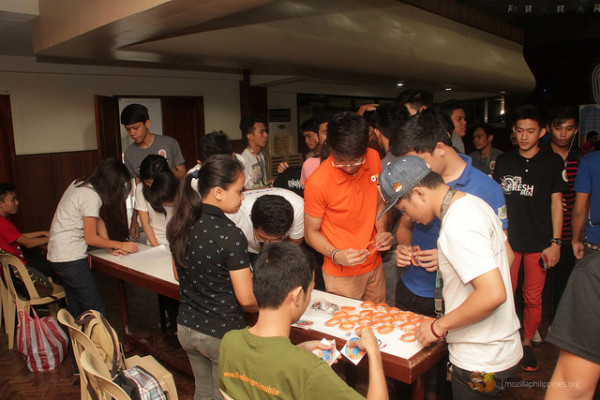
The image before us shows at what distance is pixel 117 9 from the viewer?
284 cm

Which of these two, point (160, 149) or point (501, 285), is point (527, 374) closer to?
point (501, 285)

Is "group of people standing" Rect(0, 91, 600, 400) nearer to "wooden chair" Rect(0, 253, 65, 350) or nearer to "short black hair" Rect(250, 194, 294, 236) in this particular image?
"short black hair" Rect(250, 194, 294, 236)

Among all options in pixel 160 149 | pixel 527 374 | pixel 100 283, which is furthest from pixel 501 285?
pixel 100 283

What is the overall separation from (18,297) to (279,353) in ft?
9.74

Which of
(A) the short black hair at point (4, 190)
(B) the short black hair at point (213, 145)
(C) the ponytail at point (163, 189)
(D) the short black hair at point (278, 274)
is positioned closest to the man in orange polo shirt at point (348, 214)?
(D) the short black hair at point (278, 274)

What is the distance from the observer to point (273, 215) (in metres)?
2.15

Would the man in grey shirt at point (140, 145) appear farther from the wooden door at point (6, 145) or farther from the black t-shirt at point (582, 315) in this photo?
the black t-shirt at point (582, 315)

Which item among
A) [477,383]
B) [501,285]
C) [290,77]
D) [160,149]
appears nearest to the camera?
[501,285]

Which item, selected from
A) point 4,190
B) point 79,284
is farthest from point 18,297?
point 4,190

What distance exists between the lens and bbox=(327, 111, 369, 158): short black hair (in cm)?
222

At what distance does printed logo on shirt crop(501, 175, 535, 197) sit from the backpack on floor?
2.44m

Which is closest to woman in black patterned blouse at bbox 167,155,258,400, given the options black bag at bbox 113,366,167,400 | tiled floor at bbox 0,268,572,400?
black bag at bbox 113,366,167,400

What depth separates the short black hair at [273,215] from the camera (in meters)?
2.15

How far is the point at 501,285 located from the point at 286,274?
24.7 inches
